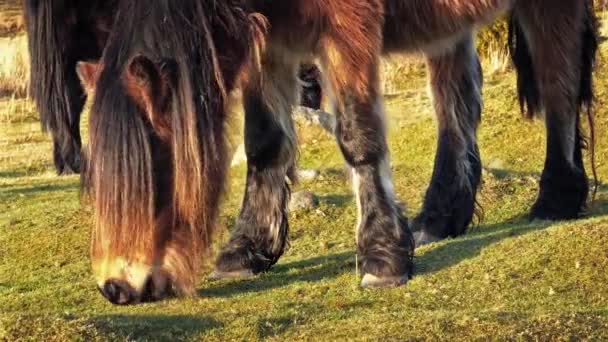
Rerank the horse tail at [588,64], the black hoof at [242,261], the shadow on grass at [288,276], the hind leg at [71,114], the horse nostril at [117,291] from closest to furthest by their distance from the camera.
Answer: the horse nostril at [117,291] → the shadow on grass at [288,276] → the black hoof at [242,261] → the hind leg at [71,114] → the horse tail at [588,64]

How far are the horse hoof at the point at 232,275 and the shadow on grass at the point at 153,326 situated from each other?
1235mm

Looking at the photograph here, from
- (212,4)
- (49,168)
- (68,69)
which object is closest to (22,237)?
(68,69)

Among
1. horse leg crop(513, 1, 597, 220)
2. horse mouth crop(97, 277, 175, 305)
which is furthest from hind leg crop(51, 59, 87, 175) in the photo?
horse leg crop(513, 1, 597, 220)

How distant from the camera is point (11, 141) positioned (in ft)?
43.7

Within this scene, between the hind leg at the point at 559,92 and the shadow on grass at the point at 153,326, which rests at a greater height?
the hind leg at the point at 559,92

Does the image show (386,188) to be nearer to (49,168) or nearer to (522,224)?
(522,224)

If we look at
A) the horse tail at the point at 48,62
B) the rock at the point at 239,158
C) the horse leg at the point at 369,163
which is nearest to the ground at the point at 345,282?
the horse leg at the point at 369,163

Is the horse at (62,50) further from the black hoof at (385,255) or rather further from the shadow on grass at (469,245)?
the shadow on grass at (469,245)

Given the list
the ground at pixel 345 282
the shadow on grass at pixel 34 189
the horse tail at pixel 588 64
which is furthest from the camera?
the shadow on grass at pixel 34 189

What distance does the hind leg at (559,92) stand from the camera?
7430 mm

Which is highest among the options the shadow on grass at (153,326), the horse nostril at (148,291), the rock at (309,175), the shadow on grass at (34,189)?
the horse nostril at (148,291)

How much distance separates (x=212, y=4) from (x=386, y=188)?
118 cm

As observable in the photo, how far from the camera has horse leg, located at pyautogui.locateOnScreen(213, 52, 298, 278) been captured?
663cm

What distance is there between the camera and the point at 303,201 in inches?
316
